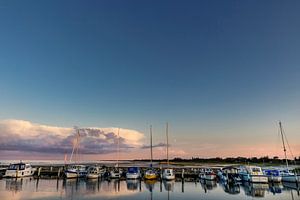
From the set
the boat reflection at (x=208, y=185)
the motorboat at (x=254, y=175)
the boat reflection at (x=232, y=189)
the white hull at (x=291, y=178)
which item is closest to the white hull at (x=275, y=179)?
the white hull at (x=291, y=178)

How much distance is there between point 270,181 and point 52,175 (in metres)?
52.8

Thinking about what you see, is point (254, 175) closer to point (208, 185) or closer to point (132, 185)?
point (208, 185)

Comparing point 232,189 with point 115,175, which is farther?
point 115,175

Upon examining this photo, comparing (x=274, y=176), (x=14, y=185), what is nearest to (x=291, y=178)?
(x=274, y=176)

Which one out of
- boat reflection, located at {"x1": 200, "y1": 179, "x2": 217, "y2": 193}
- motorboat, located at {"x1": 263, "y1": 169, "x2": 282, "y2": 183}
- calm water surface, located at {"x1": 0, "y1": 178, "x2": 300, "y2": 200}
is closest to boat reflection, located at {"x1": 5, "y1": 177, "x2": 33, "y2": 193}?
calm water surface, located at {"x1": 0, "y1": 178, "x2": 300, "y2": 200}

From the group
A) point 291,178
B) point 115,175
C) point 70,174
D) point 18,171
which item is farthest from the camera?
point 115,175

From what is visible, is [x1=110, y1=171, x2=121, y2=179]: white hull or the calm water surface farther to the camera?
[x1=110, y1=171, x2=121, y2=179]: white hull

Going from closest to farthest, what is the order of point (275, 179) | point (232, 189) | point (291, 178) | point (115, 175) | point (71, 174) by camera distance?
point (232, 189) → point (291, 178) → point (275, 179) → point (71, 174) → point (115, 175)

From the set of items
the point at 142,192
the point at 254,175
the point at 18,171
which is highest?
the point at 18,171

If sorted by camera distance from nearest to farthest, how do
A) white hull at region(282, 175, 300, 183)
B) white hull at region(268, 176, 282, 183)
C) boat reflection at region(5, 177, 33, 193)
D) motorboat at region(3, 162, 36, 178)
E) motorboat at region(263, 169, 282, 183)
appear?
boat reflection at region(5, 177, 33, 193) → white hull at region(282, 175, 300, 183) → white hull at region(268, 176, 282, 183) → motorboat at region(263, 169, 282, 183) → motorboat at region(3, 162, 36, 178)

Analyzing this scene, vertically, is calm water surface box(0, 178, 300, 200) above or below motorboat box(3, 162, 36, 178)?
below

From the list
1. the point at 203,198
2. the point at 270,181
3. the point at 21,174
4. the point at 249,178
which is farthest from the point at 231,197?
the point at 21,174

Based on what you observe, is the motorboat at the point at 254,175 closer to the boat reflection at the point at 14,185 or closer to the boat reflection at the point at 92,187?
the boat reflection at the point at 92,187

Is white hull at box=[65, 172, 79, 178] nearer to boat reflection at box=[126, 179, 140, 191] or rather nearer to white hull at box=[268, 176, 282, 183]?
boat reflection at box=[126, 179, 140, 191]
